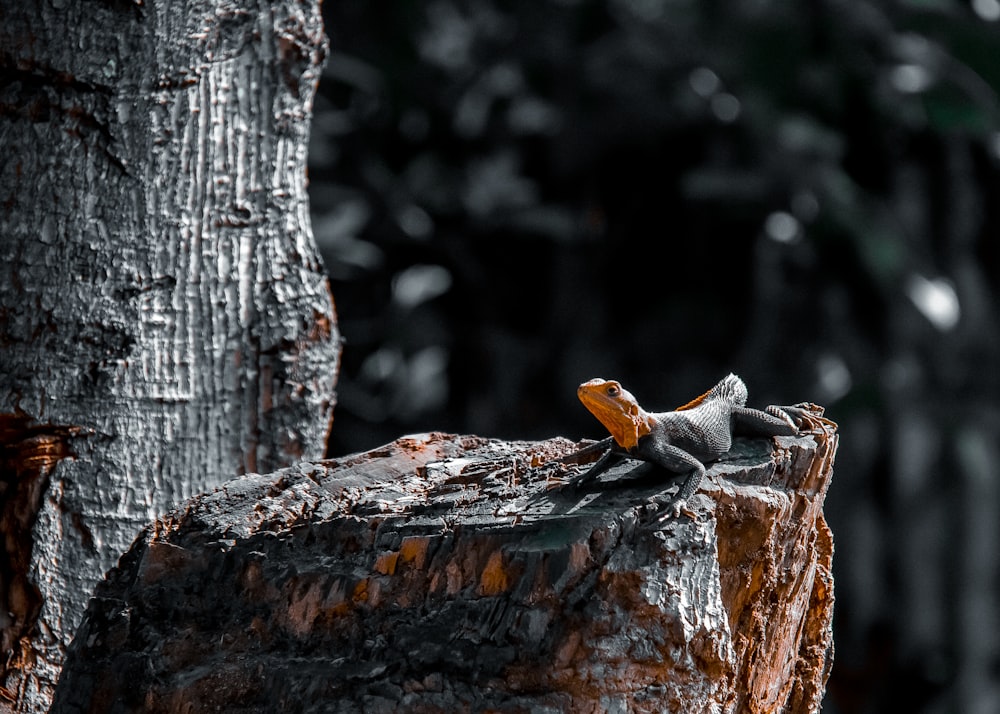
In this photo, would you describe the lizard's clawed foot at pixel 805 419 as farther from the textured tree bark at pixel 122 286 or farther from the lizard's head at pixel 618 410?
the textured tree bark at pixel 122 286

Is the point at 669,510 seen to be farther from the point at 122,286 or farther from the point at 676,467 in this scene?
the point at 122,286

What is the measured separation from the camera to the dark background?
11.7ft

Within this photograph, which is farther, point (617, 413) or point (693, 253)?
point (693, 253)

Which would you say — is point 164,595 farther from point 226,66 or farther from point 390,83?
point 390,83

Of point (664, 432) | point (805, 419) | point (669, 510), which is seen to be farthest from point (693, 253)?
point (669, 510)

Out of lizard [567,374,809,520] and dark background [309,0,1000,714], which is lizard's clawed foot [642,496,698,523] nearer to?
lizard [567,374,809,520]

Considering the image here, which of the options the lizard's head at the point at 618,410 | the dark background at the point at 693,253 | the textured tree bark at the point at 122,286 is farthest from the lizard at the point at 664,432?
the dark background at the point at 693,253

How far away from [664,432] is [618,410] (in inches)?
2.2

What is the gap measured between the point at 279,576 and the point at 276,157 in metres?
0.75

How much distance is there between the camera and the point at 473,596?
3.67 ft

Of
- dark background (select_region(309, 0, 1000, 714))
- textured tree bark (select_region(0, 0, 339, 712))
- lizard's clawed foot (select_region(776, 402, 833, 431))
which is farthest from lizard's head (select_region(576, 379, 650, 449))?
dark background (select_region(309, 0, 1000, 714))

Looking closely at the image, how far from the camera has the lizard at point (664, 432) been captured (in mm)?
1170

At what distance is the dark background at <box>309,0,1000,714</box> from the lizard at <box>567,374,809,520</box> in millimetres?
2325

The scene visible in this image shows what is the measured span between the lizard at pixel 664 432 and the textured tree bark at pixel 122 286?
2.06ft
